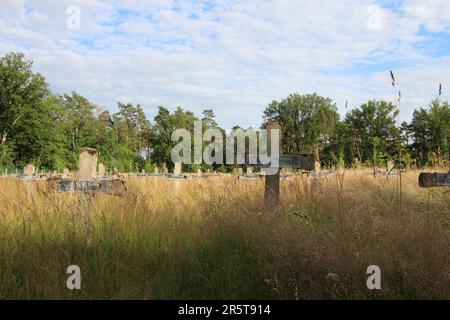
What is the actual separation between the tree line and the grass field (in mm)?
17816

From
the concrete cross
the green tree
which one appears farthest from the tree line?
the concrete cross

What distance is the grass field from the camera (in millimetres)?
3129

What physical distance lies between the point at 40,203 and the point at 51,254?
1.50 meters

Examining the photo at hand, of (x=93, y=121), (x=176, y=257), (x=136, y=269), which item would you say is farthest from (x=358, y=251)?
(x=93, y=121)

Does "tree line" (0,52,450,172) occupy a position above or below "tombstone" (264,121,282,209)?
above

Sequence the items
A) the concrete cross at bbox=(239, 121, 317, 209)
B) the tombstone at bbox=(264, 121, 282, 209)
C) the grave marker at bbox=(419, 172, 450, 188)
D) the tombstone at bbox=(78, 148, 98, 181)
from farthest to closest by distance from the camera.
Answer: the concrete cross at bbox=(239, 121, 317, 209)
the tombstone at bbox=(264, 121, 282, 209)
the grave marker at bbox=(419, 172, 450, 188)
the tombstone at bbox=(78, 148, 98, 181)

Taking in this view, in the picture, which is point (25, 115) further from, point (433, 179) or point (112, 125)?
point (433, 179)

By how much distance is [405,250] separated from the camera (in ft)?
11.0

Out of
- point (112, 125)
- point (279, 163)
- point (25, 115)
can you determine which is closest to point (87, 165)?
point (279, 163)

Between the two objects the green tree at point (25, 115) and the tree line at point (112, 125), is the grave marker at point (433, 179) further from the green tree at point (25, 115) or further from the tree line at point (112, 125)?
the green tree at point (25, 115)

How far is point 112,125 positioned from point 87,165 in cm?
7405

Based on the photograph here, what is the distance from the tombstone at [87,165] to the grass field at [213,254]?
33cm

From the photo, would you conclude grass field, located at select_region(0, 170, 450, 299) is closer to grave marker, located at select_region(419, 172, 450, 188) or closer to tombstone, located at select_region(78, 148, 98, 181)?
tombstone, located at select_region(78, 148, 98, 181)

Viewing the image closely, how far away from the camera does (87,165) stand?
14.6ft
